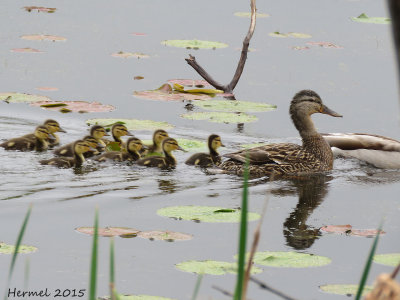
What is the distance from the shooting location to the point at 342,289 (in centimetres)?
472

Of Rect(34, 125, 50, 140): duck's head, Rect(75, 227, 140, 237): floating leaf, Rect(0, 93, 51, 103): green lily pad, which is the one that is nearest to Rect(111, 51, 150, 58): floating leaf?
Rect(0, 93, 51, 103): green lily pad

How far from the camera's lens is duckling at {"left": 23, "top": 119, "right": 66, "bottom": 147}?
801 cm

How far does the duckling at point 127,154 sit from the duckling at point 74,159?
20 centimetres

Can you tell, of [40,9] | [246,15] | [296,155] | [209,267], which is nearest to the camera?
[209,267]

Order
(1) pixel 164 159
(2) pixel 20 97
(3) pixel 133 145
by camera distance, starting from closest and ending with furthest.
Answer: (1) pixel 164 159
(3) pixel 133 145
(2) pixel 20 97

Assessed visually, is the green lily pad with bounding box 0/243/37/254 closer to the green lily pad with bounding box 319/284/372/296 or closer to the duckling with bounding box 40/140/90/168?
the green lily pad with bounding box 319/284/372/296

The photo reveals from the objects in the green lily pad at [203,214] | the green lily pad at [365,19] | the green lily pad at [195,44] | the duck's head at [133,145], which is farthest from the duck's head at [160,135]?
the green lily pad at [365,19]

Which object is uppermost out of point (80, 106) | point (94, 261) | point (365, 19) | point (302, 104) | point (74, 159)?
point (365, 19)

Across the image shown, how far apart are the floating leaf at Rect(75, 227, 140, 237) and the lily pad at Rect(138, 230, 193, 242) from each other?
6cm

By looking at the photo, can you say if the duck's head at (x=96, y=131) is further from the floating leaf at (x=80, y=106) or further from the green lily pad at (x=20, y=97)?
the green lily pad at (x=20, y=97)

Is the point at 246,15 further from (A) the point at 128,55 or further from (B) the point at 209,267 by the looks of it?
(B) the point at 209,267

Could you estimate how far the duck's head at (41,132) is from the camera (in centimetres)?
788

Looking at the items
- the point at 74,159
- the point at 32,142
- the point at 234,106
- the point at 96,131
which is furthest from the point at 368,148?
the point at 32,142

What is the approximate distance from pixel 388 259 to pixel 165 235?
1.30 m
